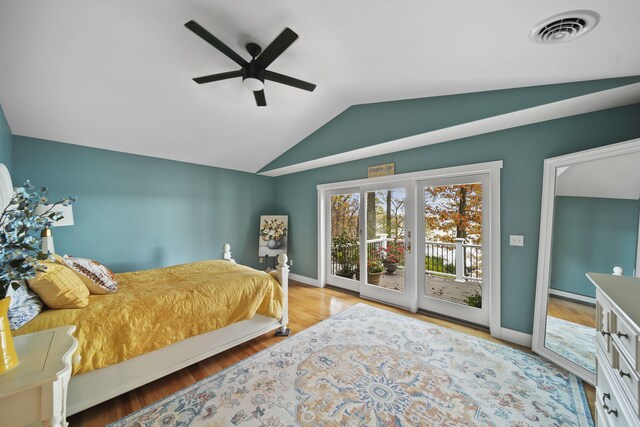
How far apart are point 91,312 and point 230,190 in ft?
10.5

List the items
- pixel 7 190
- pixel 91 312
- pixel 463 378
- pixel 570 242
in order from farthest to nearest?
pixel 570 242 < pixel 463 378 < pixel 7 190 < pixel 91 312

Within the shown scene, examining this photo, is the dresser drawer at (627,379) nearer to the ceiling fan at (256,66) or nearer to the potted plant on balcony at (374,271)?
the ceiling fan at (256,66)

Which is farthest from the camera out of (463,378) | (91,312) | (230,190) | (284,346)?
(230,190)

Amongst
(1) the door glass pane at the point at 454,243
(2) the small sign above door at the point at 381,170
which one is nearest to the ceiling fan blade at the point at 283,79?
(2) the small sign above door at the point at 381,170

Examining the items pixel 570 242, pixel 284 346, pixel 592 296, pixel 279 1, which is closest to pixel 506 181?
pixel 570 242

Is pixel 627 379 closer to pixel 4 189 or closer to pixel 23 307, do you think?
pixel 23 307

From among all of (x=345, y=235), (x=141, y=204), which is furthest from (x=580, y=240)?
(x=141, y=204)

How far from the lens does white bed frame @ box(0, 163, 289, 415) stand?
1.53 metres

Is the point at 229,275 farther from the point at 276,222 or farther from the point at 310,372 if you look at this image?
the point at 276,222

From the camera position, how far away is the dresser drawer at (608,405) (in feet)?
3.23

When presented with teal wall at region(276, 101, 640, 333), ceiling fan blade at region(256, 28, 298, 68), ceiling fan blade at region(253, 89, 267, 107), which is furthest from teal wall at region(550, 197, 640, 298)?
ceiling fan blade at region(253, 89, 267, 107)

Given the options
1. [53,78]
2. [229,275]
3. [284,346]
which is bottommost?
[284,346]

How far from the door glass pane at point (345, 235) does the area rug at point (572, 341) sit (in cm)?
240

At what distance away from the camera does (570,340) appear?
6.59 feet
